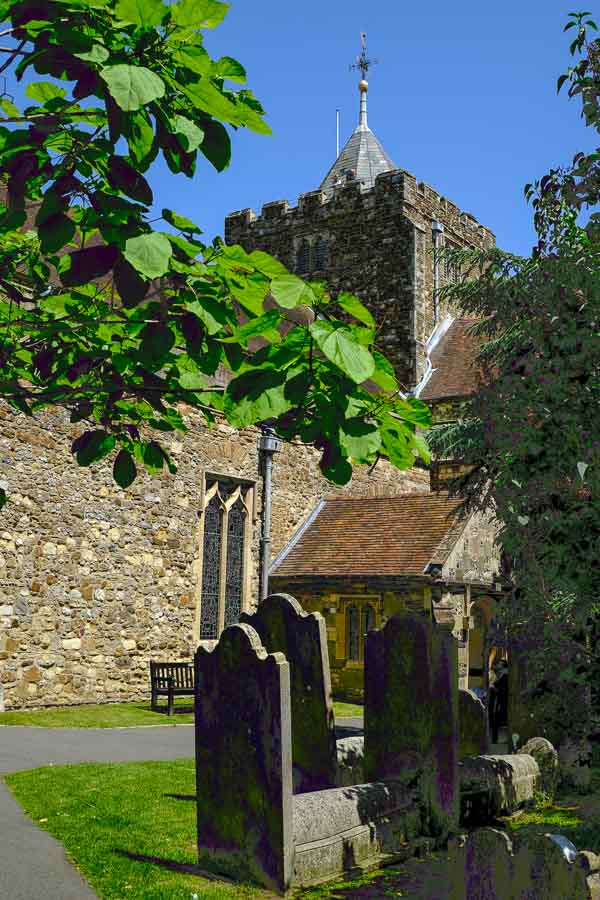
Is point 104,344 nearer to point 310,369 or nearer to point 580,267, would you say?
point 310,369

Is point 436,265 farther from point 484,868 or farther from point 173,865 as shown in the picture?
point 484,868

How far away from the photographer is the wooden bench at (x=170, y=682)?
15.4m

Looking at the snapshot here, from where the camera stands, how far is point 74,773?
917cm

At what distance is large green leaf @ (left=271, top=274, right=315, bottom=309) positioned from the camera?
2.96 metres

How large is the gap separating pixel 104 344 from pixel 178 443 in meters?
13.8

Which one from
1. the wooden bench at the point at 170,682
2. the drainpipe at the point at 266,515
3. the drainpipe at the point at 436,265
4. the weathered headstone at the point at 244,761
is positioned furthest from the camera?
the drainpipe at the point at 436,265

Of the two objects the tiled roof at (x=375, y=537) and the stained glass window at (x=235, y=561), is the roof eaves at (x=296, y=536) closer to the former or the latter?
the tiled roof at (x=375, y=537)

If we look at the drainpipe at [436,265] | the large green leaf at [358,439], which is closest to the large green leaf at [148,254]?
the large green leaf at [358,439]

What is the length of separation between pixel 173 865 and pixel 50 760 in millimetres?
4577

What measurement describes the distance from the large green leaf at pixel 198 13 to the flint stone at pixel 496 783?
657cm

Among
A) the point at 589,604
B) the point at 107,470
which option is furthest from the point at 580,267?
the point at 107,470

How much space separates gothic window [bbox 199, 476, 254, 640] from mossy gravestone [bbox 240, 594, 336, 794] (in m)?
11.3

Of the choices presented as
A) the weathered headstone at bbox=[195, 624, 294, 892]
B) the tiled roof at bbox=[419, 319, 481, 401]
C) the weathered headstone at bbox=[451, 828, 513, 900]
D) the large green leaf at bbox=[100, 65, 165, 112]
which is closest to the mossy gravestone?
the weathered headstone at bbox=[195, 624, 294, 892]

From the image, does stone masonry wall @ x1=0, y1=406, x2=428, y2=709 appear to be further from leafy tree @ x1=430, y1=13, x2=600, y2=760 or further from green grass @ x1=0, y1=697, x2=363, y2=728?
leafy tree @ x1=430, y1=13, x2=600, y2=760
